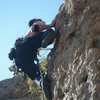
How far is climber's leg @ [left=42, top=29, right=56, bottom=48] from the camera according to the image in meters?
11.9

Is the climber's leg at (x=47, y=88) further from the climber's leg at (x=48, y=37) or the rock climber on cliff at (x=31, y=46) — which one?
the climber's leg at (x=48, y=37)

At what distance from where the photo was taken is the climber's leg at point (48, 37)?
11.9 metres

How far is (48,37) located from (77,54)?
1697 mm

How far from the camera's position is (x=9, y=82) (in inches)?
999

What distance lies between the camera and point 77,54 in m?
10.6

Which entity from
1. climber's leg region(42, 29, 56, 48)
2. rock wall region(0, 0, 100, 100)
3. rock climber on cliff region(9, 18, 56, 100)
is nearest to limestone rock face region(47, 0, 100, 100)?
rock wall region(0, 0, 100, 100)

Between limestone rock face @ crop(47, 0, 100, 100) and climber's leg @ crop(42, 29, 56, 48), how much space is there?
0.21m

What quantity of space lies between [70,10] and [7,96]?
14.2m

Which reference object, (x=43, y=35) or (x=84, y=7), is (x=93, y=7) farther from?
(x=43, y=35)

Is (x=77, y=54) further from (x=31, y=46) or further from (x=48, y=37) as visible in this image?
(x=31, y=46)

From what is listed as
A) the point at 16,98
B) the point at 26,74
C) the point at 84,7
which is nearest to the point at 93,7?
the point at 84,7

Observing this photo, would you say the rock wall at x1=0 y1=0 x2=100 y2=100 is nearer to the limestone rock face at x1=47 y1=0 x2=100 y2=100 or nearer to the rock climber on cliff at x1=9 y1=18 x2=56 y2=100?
the limestone rock face at x1=47 y1=0 x2=100 y2=100

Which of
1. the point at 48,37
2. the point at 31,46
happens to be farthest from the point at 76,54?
the point at 31,46

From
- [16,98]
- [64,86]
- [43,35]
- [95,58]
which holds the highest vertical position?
[43,35]
